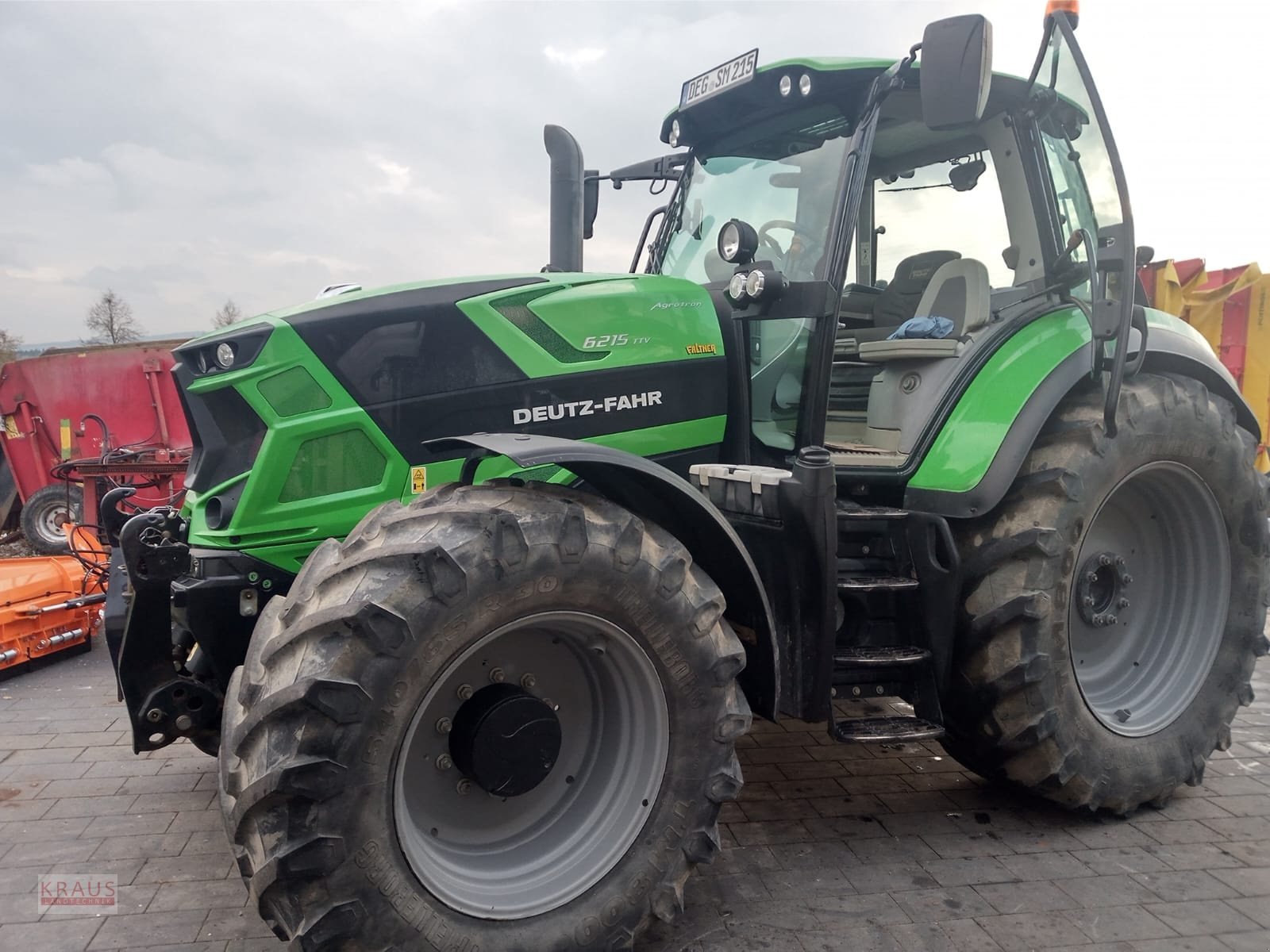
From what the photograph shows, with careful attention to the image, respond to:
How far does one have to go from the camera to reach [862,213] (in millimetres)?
4402

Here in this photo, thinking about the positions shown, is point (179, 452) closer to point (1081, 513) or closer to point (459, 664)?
point (459, 664)

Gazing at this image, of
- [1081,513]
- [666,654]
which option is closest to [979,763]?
[1081,513]

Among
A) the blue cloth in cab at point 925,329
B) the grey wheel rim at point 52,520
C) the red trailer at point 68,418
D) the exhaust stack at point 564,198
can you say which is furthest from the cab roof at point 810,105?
the grey wheel rim at point 52,520

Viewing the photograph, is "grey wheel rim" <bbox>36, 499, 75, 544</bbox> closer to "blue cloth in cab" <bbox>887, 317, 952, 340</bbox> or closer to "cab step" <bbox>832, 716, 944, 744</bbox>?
"blue cloth in cab" <bbox>887, 317, 952, 340</bbox>

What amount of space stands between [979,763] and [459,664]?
87.7 inches

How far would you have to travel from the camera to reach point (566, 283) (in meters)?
3.25

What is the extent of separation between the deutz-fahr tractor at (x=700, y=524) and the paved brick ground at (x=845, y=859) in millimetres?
256

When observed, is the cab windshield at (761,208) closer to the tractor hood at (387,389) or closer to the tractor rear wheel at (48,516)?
the tractor hood at (387,389)

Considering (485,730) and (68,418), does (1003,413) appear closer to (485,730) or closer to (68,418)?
(485,730)

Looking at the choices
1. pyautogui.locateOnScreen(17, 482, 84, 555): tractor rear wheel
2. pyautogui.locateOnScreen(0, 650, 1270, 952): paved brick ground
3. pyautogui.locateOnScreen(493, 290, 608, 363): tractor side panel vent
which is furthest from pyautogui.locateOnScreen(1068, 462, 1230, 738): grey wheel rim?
pyautogui.locateOnScreen(17, 482, 84, 555): tractor rear wheel

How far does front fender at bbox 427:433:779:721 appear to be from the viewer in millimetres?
2564

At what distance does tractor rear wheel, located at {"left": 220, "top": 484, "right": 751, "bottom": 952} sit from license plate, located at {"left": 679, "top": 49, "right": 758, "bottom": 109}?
1.92 m

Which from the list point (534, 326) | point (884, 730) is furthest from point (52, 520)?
point (884, 730)

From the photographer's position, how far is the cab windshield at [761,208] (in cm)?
347
